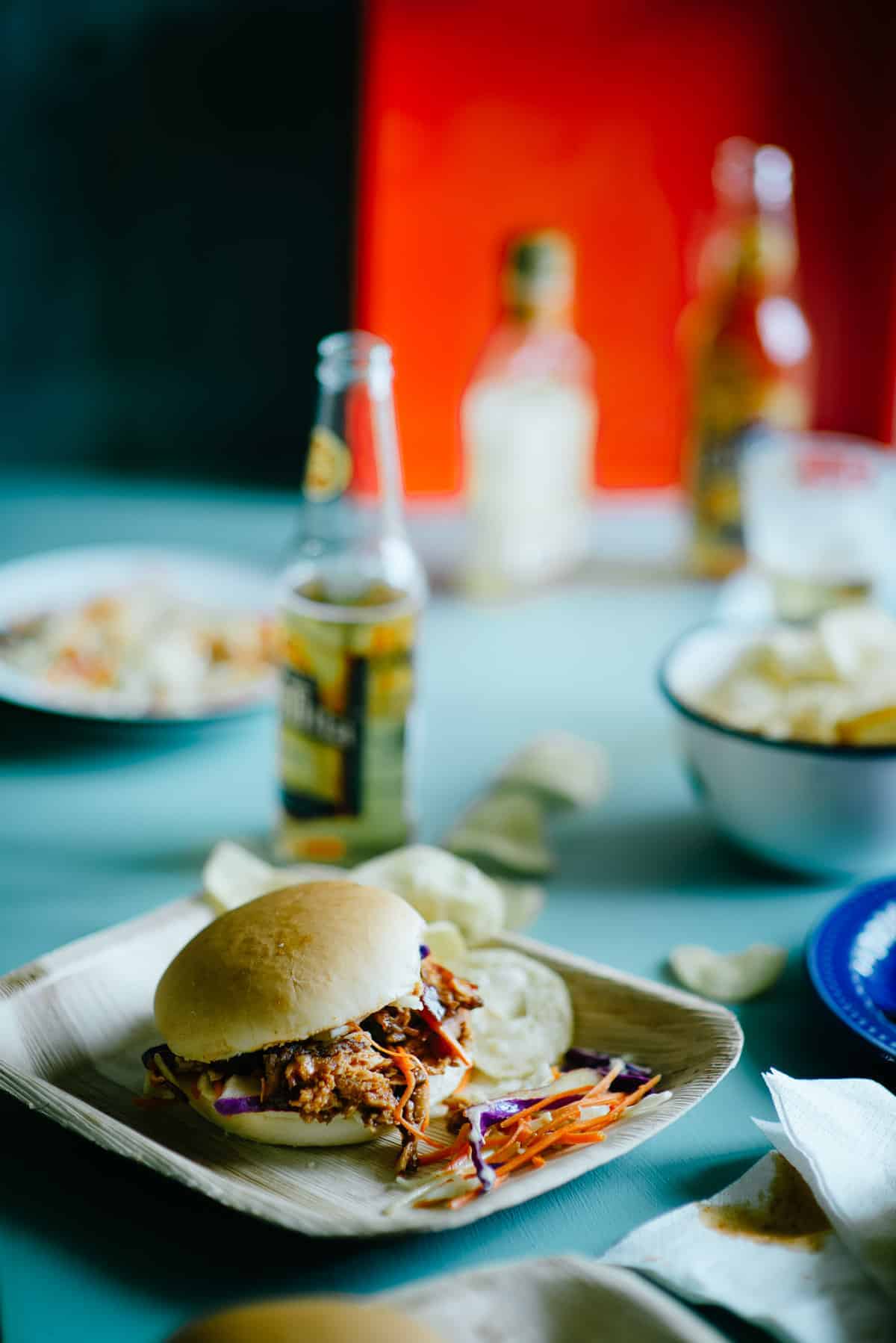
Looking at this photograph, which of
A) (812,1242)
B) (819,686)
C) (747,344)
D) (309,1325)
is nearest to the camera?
(309,1325)

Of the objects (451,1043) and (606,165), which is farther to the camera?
(606,165)

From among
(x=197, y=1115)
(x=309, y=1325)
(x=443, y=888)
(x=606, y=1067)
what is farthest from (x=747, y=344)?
(x=309, y=1325)

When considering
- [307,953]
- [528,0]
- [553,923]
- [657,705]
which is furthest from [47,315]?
[307,953]

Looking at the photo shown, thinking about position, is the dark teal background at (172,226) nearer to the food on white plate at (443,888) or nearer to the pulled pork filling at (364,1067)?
the food on white plate at (443,888)

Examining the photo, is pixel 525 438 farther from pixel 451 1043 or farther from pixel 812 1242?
pixel 812 1242

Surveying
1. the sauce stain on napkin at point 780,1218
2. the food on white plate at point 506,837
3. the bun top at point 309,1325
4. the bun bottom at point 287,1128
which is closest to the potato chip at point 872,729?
the food on white plate at point 506,837

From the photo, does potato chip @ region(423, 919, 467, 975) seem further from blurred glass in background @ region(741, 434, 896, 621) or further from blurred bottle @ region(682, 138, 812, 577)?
blurred bottle @ region(682, 138, 812, 577)

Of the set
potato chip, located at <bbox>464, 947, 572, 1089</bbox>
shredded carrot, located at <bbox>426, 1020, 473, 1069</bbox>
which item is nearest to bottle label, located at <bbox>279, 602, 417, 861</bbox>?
Answer: potato chip, located at <bbox>464, 947, 572, 1089</bbox>
